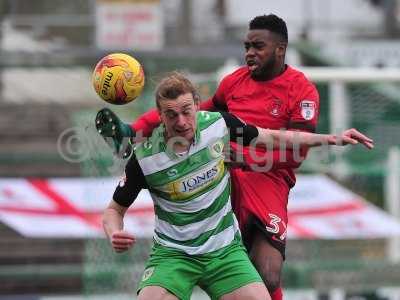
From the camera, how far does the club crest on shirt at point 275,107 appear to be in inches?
266

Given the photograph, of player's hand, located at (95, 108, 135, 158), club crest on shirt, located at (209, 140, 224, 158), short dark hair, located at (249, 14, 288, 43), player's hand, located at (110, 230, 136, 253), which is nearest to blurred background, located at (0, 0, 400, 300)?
short dark hair, located at (249, 14, 288, 43)

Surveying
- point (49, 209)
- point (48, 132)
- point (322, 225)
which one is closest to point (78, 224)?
point (49, 209)

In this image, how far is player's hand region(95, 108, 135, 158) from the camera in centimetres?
625

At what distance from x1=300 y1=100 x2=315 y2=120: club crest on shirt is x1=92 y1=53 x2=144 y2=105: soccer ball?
1018 millimetres

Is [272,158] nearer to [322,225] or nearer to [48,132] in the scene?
[322,225]

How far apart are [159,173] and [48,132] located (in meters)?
8.12

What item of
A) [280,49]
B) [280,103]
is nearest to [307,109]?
[280,103]

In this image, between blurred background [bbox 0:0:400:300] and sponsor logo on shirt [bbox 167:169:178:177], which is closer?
sponsor logo on shirt [bbox 167:169:178:177]

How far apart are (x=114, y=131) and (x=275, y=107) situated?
105cm

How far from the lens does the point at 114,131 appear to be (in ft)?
20.7

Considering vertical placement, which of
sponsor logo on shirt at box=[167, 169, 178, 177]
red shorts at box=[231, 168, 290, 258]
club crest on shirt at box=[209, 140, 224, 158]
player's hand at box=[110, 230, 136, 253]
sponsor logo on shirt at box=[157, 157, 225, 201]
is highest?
club crest on shirt at box=[209, 140, 224, 158]

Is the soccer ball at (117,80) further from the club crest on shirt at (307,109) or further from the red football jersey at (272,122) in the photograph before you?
the club crest on shirt at (307,109)

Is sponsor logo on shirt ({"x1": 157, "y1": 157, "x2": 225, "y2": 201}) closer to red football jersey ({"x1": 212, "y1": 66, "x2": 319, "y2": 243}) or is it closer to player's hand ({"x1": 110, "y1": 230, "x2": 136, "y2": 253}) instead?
player's hand ({"x1": 110, "y1": 230, "x2": 136, "y2": 253})

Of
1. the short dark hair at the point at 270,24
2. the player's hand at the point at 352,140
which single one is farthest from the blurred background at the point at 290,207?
the player's hand at the point at 352,140
